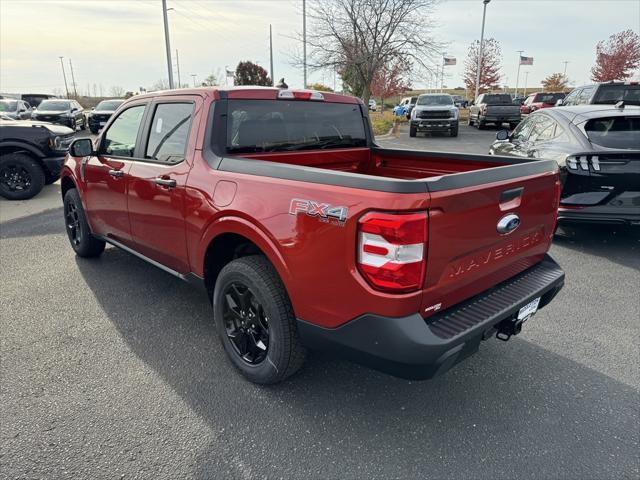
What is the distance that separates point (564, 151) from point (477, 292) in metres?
3.67

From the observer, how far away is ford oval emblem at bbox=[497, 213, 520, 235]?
2.41m

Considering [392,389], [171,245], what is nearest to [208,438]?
[392,389]

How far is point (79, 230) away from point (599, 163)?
19.6 ft

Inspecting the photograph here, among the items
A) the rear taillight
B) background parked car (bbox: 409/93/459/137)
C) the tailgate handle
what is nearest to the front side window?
the rear taillight

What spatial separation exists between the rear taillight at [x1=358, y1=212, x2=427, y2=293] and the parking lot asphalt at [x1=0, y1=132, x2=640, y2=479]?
973 mm

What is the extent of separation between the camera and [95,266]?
16.5ft

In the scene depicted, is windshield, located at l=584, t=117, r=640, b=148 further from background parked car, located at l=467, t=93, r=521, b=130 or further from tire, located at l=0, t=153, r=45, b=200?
background parked car, located at l=467, t=93, r=521, b=130

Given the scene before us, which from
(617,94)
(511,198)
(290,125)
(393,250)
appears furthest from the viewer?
(617,94)

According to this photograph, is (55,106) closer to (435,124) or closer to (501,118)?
(435,124)

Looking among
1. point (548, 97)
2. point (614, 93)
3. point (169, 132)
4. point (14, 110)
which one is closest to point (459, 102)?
point (548, 97)

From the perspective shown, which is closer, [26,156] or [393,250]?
[393,250]

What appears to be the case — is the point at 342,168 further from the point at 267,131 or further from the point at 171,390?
the point at 171,390

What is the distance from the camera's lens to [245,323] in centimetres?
288

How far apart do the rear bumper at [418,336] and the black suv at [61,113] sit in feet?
73.5
